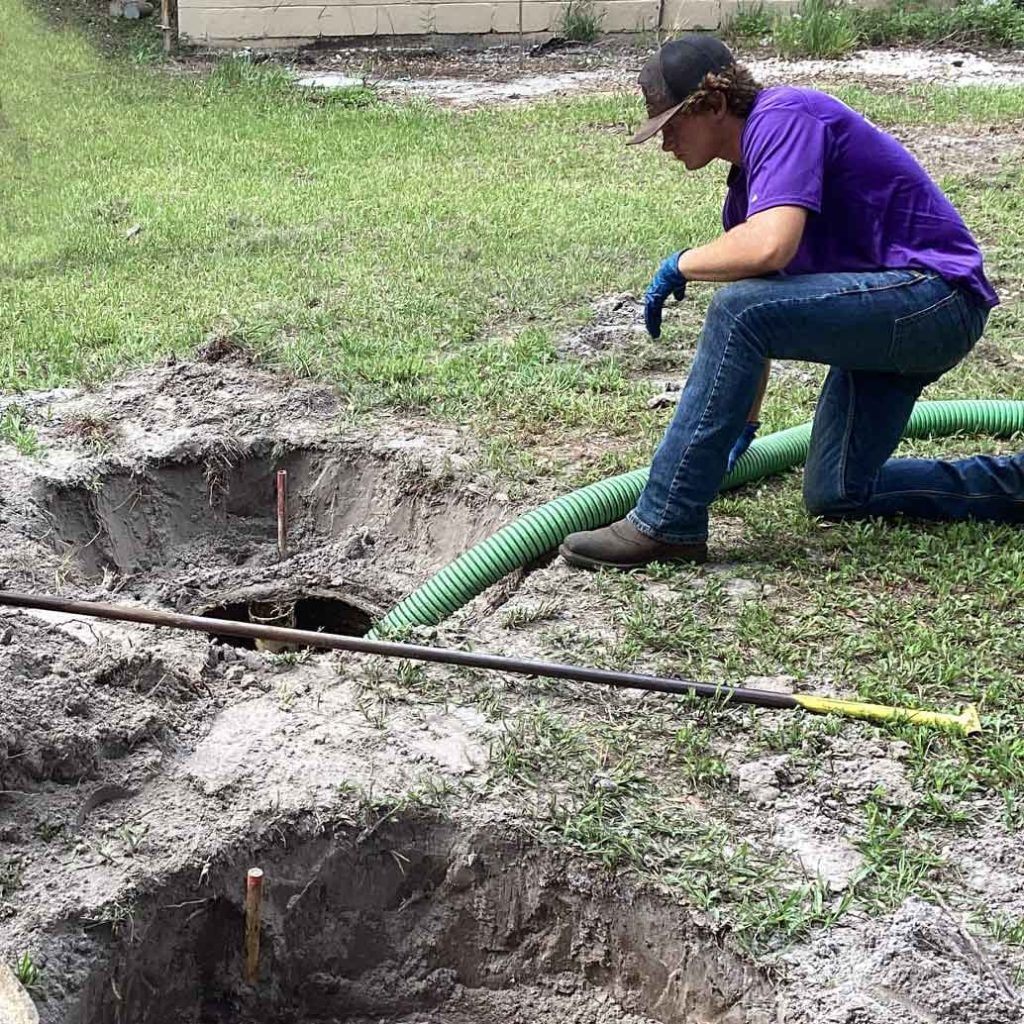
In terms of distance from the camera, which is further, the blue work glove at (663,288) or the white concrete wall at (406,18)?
the white concrete wall at (406,18)

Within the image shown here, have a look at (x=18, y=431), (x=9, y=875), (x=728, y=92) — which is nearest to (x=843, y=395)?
(x=728, y=92)

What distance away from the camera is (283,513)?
4691 mm

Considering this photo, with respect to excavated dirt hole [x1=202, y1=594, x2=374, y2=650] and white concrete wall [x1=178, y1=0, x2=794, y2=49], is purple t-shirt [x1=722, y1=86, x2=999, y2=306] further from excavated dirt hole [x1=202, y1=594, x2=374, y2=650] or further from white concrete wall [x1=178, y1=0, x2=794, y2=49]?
white concrete wall [x1=178, y1=0, x2=794, y2=49]

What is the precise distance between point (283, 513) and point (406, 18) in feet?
32.4

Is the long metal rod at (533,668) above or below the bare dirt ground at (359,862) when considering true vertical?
above

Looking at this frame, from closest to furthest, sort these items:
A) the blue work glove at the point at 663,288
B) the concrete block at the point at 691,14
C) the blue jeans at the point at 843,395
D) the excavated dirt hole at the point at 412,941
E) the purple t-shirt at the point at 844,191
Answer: the excavated dirt hole at the point at 412,941 → the purple t-shirt at the point at 844,191 → the blue jeans at the point at 843,395 → the blue work glove at the point at 663,288 → the concrete block at the point at 691,14

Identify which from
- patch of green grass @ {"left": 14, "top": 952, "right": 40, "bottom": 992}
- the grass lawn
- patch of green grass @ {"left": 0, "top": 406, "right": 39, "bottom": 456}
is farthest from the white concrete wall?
patch of green grass @ {"left": 14, "top": 952, "right": 40, "bottom": 992}

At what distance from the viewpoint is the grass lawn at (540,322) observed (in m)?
2.89

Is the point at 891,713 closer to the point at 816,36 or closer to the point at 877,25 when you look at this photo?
the point at 816,36

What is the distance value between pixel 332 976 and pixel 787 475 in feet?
7.96

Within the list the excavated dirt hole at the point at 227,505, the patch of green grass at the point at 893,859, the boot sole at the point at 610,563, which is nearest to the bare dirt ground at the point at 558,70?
the excavated dirt hole at the point at 227,505

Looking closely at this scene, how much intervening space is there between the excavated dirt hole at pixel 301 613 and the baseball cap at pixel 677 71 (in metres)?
1.99

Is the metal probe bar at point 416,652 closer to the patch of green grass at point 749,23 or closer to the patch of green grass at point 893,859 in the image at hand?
the patch of green grass at point 893,859

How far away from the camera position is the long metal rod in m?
3.02
